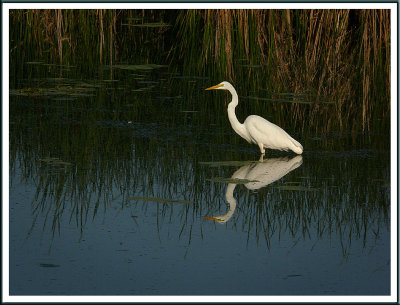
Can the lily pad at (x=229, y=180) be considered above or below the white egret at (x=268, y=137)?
below

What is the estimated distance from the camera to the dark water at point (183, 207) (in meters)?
4.36

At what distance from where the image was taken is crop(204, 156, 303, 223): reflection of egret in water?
593cm

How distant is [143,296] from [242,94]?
6.21 meters

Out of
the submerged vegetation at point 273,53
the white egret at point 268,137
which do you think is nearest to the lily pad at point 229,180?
the white egret at point 268,137

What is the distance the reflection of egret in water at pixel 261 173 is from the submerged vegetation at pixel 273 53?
1334 mm

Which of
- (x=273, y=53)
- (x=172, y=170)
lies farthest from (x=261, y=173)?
(x=273, y=53)

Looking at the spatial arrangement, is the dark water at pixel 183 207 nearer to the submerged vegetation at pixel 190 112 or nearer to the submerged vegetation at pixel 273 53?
the submerged vegetation at pixel 190 112

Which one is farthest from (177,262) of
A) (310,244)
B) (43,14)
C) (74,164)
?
(43,14)

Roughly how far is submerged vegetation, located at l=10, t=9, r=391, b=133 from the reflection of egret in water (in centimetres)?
133

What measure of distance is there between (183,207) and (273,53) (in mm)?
5660

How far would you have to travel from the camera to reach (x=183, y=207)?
18.3 feet

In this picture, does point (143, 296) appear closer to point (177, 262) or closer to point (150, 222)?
point (177, 262)

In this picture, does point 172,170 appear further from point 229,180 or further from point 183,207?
point 183,207

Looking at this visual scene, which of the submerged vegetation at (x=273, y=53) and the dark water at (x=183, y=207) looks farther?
the submerged vegetation at (x=273, y=53)
